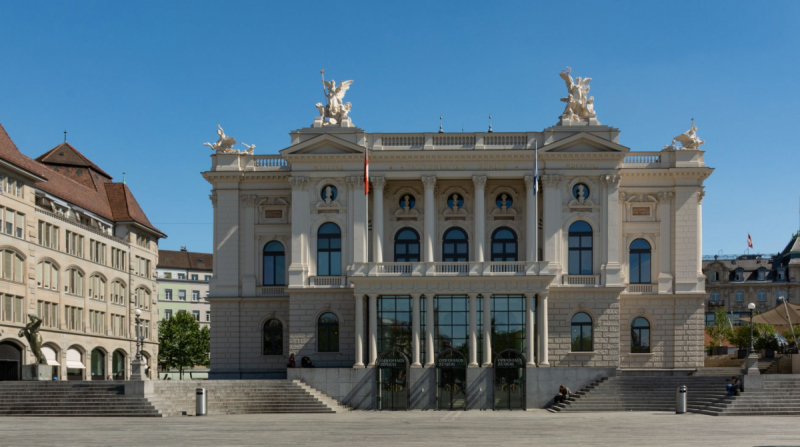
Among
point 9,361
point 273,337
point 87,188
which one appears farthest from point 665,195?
point 87,188

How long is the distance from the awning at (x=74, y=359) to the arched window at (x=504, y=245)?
36.2 metres

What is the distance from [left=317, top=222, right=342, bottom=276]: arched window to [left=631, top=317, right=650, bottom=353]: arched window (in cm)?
1915

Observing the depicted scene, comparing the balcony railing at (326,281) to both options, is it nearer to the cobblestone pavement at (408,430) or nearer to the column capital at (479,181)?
the column capital at (479,181)

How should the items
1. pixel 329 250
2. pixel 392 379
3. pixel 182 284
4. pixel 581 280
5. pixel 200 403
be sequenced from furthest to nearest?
pixel 182 284, pixel 329 250, pixel 581 280, pixel 392 379, pixel 200 403

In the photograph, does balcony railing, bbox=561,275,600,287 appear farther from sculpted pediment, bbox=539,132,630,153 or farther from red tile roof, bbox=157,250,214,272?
red tile roof, bbox=157,250,214,272

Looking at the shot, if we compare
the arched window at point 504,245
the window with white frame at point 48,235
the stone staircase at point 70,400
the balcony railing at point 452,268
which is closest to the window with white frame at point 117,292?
the window with white frame at point 48,235

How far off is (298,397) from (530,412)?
41.6 ft

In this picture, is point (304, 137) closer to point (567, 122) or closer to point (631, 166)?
point (567, 122)

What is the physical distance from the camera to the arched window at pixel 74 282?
84.2 m

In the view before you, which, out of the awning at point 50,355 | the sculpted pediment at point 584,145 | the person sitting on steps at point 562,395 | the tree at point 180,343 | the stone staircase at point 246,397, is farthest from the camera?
the tree at point 180,343

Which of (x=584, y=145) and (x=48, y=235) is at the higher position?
(x=584, y=145)

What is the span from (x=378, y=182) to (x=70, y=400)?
2400cm

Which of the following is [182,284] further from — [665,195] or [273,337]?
[665,195]

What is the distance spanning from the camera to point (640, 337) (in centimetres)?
6819
